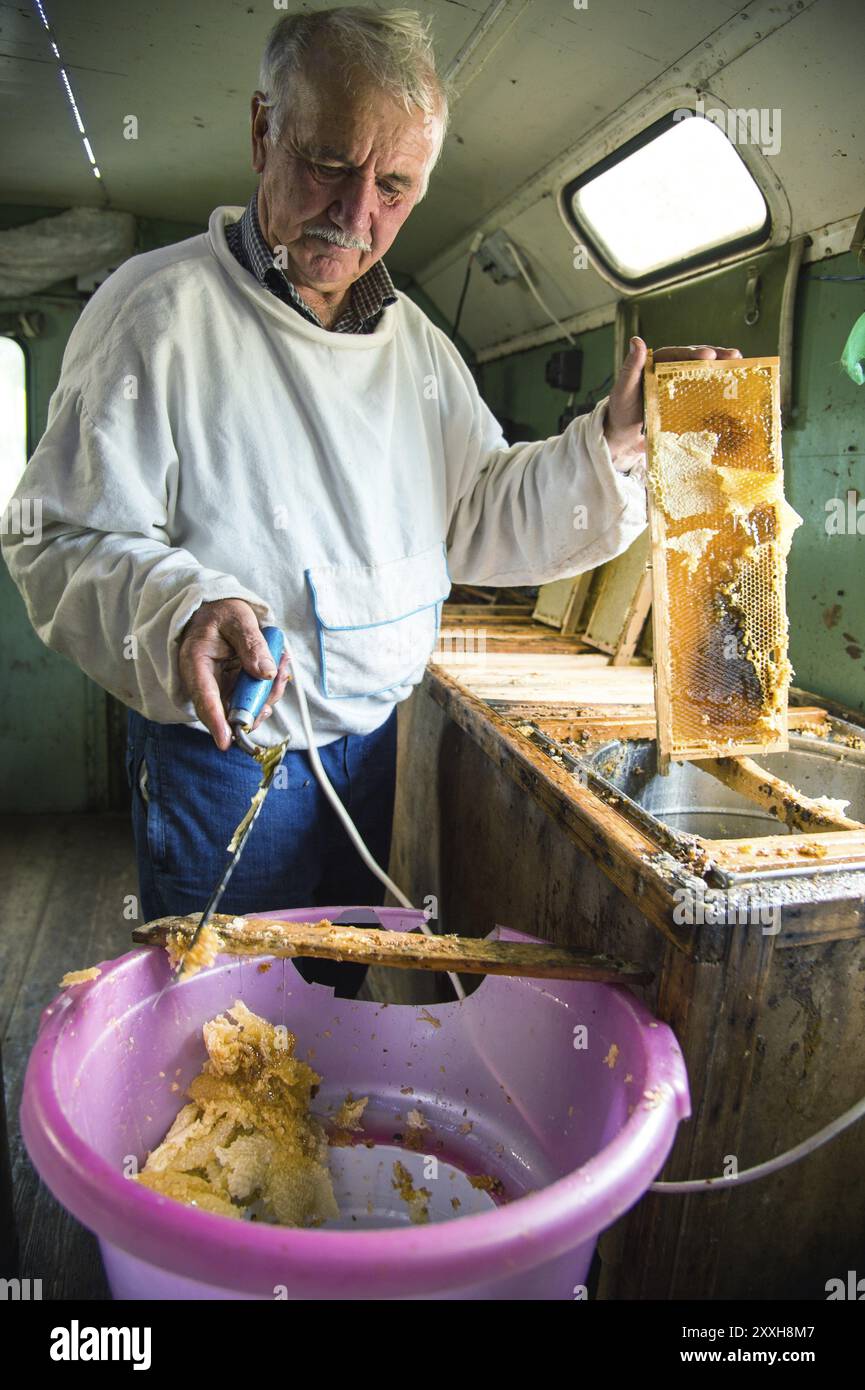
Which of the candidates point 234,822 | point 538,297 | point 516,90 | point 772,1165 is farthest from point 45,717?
point 772,1165

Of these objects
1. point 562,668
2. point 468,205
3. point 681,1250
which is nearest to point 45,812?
point 562,668

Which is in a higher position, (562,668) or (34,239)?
(34,239)

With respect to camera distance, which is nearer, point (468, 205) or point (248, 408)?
point (248, 408)

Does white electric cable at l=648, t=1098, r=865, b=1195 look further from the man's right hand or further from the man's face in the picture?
the man's face

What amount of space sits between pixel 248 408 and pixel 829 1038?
1.25 meters

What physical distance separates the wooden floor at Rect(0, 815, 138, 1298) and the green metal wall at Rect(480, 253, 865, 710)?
2.03 meters

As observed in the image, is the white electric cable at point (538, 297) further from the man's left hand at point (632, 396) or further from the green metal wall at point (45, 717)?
the man's left hand at point (632, 396)

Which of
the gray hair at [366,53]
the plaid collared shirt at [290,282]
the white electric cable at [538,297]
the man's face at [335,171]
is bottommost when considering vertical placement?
the plaid collared shirt at [290,282]

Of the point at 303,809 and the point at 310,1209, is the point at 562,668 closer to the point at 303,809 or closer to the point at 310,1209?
the point at 303,809

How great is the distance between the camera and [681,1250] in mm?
1144

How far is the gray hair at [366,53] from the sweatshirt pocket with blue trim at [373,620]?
69cm

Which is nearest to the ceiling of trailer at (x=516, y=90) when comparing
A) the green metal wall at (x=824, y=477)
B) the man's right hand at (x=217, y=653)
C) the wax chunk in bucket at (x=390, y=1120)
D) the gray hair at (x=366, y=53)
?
the green metal wall at (x=824, y=477)

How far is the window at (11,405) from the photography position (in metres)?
3.88

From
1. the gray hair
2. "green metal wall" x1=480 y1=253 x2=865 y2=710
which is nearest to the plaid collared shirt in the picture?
the gray hair
